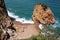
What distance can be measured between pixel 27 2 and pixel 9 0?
6.89 meters

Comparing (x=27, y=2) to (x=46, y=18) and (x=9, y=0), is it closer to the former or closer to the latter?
(x=9, y=0)

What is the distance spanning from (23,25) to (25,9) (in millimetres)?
16487

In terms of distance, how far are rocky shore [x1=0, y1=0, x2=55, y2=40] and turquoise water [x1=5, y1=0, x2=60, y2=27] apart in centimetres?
511

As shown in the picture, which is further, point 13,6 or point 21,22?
point 13,6

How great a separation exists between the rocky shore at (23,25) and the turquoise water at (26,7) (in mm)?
5106

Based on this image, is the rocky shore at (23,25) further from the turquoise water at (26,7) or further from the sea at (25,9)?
the turquoise water at (26,7)

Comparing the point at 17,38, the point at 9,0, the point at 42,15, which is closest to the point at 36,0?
the point at 9,0

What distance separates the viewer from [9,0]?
87.5 metres

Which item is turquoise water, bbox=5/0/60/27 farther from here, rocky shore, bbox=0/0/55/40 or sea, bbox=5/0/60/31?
A: rocky shore, bbox=0/0/55/40

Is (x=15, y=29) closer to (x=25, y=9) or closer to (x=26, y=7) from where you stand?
(x=25, y=9)

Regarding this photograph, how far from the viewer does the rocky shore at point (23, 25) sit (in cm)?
5462

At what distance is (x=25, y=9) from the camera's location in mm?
77250

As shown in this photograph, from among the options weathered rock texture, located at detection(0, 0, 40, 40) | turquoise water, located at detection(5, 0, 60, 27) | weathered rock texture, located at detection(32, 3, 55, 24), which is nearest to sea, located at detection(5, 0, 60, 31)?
turquoise water, located at detection(5, 0, 60, 27)

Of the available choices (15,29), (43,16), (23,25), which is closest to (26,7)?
(23,25)
